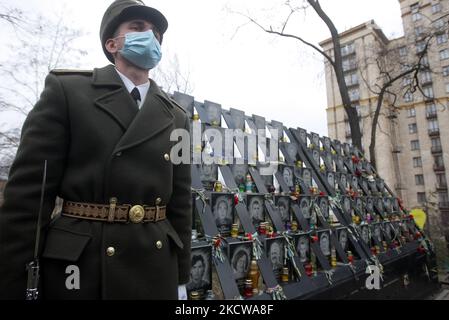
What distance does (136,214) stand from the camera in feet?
4.68

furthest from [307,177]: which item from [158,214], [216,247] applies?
[158,214]

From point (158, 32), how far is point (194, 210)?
1817mm

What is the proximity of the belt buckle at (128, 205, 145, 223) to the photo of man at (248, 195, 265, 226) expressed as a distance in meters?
2.24

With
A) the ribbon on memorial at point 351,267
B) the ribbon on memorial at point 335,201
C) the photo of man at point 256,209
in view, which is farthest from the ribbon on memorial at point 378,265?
the photo of man at point 256,209

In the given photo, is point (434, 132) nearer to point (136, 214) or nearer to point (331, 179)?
point (331, 179)

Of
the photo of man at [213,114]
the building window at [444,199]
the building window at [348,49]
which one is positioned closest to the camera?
the photo of man at [213,114]

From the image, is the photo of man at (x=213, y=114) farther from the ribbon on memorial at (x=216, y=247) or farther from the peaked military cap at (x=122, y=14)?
the peaked military cap at (x=122, y=14)

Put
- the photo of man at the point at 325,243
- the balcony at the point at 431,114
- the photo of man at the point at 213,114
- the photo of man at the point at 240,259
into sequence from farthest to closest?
the balcony at the point at 431,114 → the photo of man at the point at 325,243 → the photo of man at the point at 213,114 → the photo of man at the point at 240,259

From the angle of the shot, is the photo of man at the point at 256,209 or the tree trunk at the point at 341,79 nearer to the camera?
the photo of man at the point at 256,209

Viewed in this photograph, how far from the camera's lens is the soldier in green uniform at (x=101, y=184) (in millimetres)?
1272

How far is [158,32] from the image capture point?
6.18 ft

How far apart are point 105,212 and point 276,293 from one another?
7.32ft
